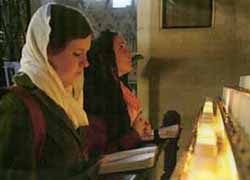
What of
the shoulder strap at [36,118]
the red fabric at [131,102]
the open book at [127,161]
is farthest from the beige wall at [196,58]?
the shoulder strap at [36,118]

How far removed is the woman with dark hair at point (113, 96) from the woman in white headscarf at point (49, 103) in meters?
0.16

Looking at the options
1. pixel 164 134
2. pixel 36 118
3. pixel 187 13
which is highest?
pixel 187 13

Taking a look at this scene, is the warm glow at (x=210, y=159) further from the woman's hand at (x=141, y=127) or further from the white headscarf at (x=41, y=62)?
the woman's hand at (x=141, y=127)

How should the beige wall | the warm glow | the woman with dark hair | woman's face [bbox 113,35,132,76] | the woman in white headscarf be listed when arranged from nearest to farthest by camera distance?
the warm glow, the woman in white headscarf, the woman with dark hair, woman's face [bbox 113,35,132,76], the beige wall

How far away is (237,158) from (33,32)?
13.2 inches

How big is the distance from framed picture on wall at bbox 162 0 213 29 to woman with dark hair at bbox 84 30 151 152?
285 millimetres

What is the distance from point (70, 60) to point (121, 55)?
1.13 feet

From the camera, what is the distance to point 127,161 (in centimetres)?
64

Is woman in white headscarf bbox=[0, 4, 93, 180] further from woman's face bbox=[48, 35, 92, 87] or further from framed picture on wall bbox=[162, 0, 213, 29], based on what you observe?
framed picture on wall bbox=[162, 0, 213, 29]

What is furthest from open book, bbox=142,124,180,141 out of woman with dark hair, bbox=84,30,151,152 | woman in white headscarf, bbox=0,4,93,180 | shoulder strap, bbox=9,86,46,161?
shoulder strap, bbox=9,86,46,161

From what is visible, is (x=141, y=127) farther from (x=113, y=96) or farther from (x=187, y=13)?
(x=187, y=13)

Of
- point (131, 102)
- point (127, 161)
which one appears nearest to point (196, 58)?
point (131, 102)

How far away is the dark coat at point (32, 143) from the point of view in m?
0.48

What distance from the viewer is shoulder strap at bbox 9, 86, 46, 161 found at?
1.63ft
